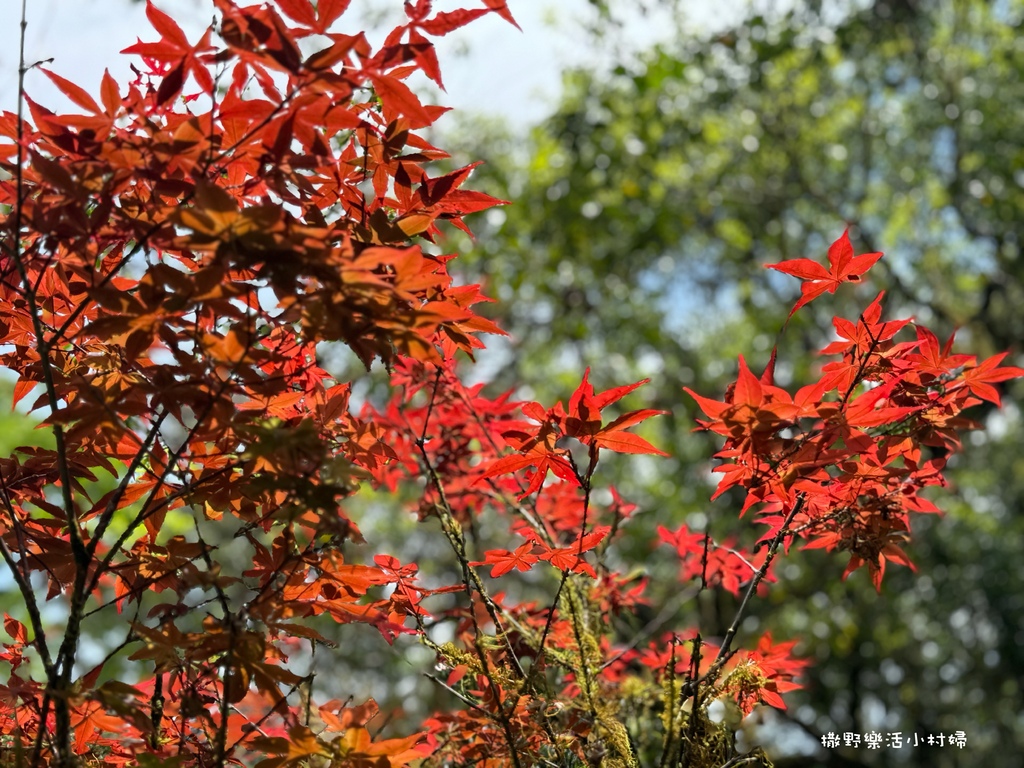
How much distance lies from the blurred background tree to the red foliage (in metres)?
3.98

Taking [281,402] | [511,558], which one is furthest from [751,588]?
[281,402]

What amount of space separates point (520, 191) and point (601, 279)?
1.16 m

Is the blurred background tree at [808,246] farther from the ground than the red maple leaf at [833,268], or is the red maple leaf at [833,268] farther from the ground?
the blurred background tree at [808,246]

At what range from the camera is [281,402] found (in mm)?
1213

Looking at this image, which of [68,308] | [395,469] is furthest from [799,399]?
[395,469]

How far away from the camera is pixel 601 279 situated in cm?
683

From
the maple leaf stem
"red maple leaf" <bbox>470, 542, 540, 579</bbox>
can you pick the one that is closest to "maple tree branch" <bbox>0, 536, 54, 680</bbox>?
"red maple leaf" <bbox>470, 542, 540, 579</bbox>

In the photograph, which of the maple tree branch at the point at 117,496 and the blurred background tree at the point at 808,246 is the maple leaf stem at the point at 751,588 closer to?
the maple tree branch at the point at 117,496

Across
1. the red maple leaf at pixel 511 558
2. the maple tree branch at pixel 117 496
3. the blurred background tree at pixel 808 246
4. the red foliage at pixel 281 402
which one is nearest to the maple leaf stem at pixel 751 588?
the red foliage at pixel 281 402

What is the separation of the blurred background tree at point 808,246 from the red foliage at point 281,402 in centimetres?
398

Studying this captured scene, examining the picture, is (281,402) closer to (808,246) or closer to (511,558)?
(511,558)

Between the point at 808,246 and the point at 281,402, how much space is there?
9275 millimetres

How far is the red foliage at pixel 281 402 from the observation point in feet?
3.18

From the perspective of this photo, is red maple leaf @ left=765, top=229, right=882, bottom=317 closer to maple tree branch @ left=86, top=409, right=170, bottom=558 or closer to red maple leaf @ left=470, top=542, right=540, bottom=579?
red maple leaf @ left=470, top=542, right=540, bottom=579
